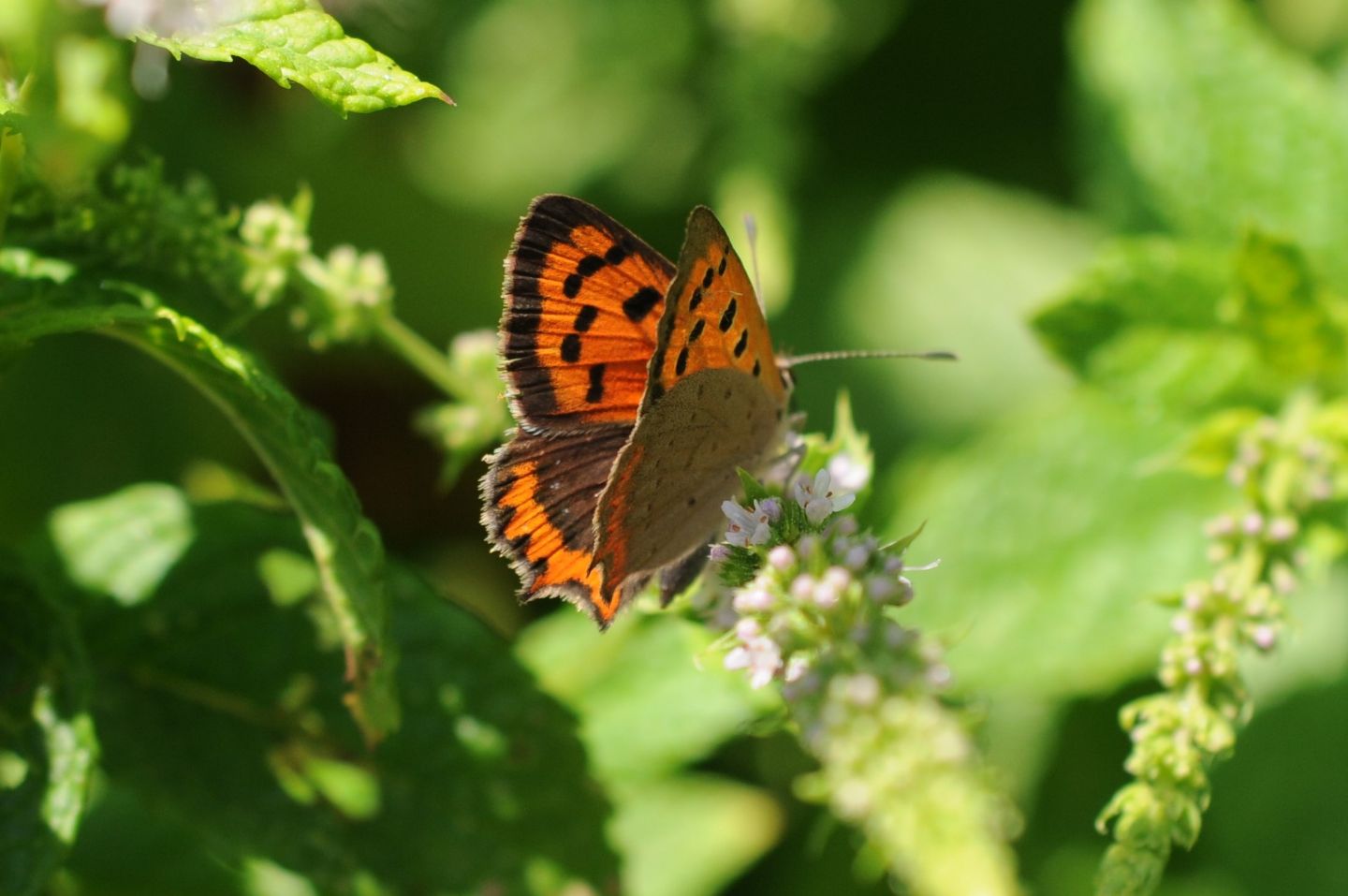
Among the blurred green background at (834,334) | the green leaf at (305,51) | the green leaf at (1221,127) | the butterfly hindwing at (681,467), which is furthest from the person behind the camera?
the green leaf at (1221,127)

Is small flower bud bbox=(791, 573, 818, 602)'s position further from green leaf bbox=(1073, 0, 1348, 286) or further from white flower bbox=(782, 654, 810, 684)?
green leaf bbox=(1073, 0, 1348, 286)

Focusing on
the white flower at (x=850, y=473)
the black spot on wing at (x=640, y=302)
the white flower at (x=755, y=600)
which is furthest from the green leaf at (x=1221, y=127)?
the white flower at (x=755, y=600)

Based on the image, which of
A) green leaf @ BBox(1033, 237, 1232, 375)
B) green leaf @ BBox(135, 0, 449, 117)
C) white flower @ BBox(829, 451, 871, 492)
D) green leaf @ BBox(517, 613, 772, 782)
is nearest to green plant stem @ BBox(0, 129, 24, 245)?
green leaf @ BBox(135, 0, 449, 117)

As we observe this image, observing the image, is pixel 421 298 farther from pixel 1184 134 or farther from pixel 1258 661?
pixel 1258 661

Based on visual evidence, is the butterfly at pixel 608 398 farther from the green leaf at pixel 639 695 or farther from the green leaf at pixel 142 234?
the green leaf at pixel 639 695

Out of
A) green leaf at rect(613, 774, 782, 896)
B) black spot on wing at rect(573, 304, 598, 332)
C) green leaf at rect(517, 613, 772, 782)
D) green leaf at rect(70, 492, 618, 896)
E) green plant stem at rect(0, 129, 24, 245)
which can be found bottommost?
green leaf at rect(613, 774, 782, 896)

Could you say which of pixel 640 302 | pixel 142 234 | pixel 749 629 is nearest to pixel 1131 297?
pixel 640 302

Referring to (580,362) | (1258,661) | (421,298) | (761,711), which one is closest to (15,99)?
(580,362)
